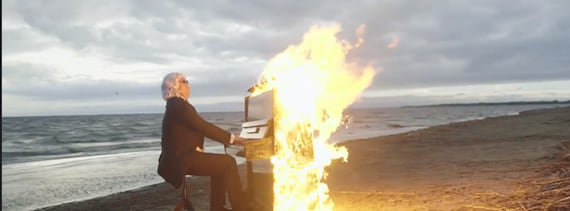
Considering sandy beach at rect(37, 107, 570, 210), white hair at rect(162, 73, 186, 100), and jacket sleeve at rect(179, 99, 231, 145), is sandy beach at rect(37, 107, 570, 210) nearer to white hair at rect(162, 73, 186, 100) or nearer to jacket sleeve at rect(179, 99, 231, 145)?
jacket sleeve at rect(179, 99, 231, 145)

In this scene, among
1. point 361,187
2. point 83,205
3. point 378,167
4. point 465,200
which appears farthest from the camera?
point 378,167


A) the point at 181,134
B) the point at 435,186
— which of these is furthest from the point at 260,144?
the point at 435,186

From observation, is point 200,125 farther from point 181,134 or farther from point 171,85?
point 171,85

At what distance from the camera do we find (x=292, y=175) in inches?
215

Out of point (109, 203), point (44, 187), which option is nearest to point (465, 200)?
point (109, 203)

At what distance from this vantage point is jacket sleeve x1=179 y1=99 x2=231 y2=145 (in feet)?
17.1

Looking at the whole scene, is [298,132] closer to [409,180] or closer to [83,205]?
[409,180]

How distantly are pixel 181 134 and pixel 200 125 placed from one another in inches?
10.3

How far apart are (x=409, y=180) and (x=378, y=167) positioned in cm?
339

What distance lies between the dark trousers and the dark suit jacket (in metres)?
0.13

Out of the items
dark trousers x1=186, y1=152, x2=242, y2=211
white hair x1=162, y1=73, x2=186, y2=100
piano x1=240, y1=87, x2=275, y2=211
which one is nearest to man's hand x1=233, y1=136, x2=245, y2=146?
piano x1=240, y1=87, x2=275, y2=211

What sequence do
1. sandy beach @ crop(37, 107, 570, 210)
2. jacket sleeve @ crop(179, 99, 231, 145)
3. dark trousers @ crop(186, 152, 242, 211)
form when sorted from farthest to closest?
sandy beach @ crop(37, 107, 570, 210), dark trousers @ crop(186, 152, 242, 211), jacket sleeve @ crop(179, 99, 231, 145)

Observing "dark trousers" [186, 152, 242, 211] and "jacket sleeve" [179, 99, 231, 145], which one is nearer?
"jacket sleeve" [179, 99, 231, 145]

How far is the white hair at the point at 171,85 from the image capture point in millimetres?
5398
